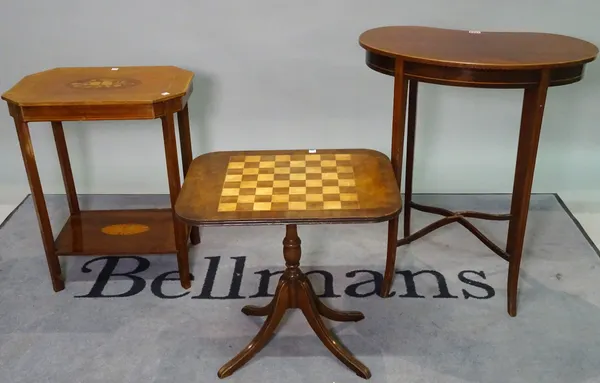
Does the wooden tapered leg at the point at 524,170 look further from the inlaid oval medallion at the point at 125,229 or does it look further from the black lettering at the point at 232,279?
the inlaid oval medallion at the point at 125,229

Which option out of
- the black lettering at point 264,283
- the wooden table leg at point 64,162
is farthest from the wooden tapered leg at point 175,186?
the wooden table leg at point 64,162

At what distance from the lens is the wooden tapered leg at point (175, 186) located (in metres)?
2.12

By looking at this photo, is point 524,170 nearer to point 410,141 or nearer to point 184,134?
point 410,141

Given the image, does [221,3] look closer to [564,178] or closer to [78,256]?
[78,256]

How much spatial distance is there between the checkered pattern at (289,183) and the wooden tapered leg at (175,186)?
241mm

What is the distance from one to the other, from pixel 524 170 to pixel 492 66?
56cm

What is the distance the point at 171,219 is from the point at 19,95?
2.63 ft

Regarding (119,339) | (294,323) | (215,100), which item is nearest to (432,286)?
(294,323)

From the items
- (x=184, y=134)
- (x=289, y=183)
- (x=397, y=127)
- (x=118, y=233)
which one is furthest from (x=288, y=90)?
(x=289, y=183)

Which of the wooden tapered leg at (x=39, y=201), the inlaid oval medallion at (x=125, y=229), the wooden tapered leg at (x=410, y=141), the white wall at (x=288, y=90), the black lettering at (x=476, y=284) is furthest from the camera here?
the white wall at (x=288, y=90)

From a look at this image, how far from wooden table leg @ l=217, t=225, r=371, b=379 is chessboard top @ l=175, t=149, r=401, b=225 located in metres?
0.17

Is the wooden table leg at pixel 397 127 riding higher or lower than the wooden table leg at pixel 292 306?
higher

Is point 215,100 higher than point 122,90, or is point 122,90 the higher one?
point 122,90

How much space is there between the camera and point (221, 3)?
9.08 feet
